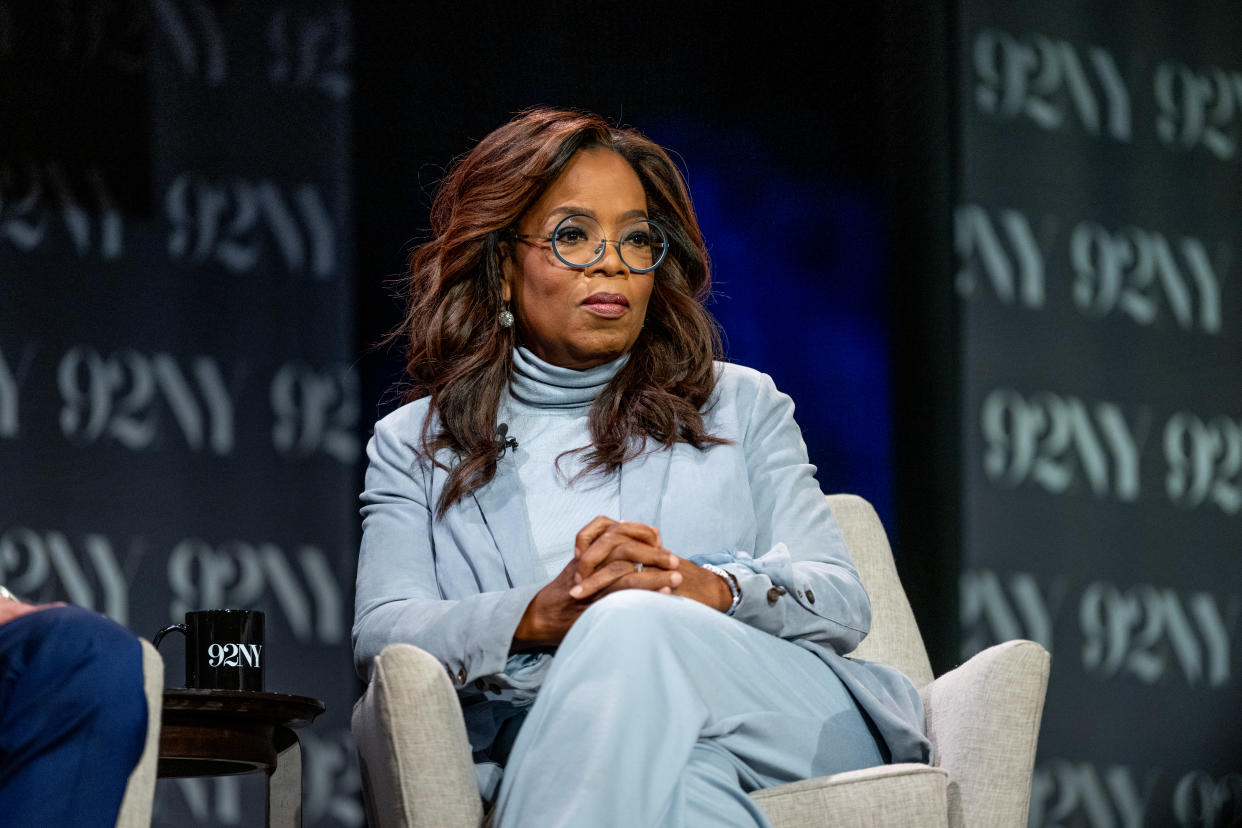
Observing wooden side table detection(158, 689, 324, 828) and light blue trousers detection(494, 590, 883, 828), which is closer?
light blue trousers detection(494, 590, 883, 828)

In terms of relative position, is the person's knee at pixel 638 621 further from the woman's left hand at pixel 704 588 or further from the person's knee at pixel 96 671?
the person's knee at pixel 96 671

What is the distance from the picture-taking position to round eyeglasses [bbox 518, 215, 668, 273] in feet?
7.38

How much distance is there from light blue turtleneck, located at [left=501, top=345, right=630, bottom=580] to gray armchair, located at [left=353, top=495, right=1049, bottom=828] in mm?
392

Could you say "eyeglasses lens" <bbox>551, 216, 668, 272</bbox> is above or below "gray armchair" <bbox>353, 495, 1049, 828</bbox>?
above

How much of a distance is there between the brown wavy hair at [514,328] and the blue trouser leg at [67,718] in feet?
2.11

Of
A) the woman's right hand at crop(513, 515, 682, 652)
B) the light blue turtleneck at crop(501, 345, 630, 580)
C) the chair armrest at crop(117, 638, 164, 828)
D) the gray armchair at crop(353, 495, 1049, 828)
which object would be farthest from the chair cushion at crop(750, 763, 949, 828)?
the chair armrest at crop(117, 638, 164, 828)

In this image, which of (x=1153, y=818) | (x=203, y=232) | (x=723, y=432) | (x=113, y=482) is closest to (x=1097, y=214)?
(x=1153, y=818)

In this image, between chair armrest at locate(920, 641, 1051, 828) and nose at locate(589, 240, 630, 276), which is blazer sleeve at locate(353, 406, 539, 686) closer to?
nose at locate(589, 240, 630, 276)

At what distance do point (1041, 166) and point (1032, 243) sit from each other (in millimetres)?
183

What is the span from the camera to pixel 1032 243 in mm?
3479

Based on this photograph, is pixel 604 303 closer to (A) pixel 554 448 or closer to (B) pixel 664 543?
(A) pixel 554 448

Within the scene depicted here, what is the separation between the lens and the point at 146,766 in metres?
1.59

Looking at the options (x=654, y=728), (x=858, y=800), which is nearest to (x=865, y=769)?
(x=858, y=800)

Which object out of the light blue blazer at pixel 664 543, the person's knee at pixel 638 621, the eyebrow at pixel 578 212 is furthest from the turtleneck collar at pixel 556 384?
the person's knee at pixel 638 621
